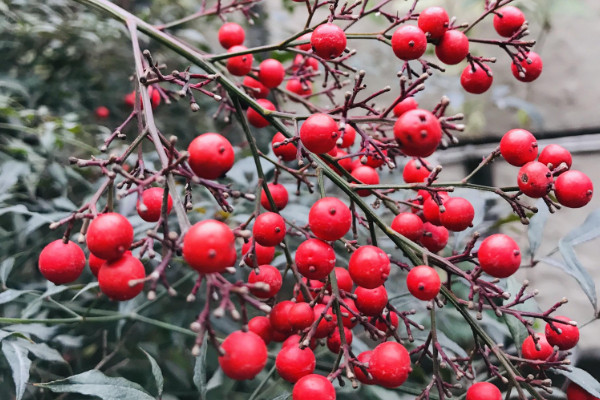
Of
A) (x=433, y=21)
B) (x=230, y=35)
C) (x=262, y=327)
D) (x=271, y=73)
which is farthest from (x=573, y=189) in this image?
(x=230, y=35)

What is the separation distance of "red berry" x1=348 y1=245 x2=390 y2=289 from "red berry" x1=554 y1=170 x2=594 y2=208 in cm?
22

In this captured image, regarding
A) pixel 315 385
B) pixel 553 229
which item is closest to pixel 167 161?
pixel 315 385

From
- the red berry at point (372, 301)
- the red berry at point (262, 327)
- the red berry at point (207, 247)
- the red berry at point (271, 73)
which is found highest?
the red berry at point (207, 247)

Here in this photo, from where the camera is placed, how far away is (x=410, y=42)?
574mm

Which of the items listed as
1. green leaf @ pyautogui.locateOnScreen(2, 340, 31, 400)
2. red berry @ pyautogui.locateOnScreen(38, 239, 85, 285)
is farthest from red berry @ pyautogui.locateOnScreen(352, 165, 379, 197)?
green leaf @ pyautogui.locateOnScreen(2, 340, 31, 400)

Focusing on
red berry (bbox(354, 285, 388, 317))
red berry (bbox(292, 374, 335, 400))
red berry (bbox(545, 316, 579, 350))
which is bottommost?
red berry (bbox(545, 316, 579, 350))

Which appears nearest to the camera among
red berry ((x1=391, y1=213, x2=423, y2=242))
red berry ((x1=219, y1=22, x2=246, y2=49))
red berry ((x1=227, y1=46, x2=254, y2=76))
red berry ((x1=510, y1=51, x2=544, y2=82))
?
red berry ((x1=391, y1=213, x2=423, y2=242))

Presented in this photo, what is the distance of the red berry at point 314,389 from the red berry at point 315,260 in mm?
106

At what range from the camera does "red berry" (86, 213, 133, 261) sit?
0.41 m

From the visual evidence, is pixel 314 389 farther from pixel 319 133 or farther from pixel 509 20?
pixel 509 20

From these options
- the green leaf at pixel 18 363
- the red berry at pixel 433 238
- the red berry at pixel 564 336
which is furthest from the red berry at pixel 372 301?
the green leaf at pixel 18 363

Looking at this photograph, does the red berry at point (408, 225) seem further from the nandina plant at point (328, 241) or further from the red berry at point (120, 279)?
the red berry at point (120, 279)

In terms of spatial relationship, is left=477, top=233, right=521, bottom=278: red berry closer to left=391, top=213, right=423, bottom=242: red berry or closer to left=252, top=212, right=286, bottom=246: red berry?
left=391, top=213, right=423, bottom=242: red berry

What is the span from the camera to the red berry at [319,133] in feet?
1.59
